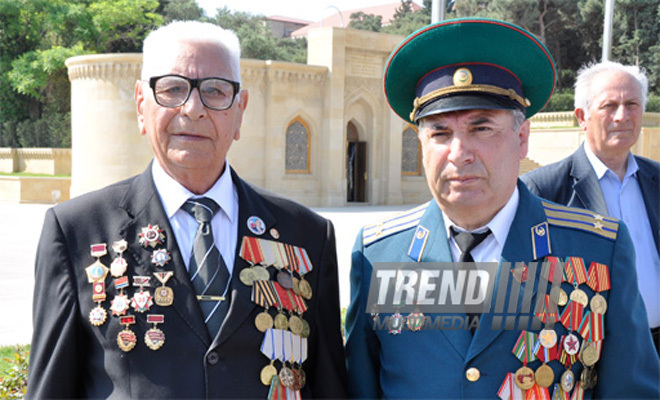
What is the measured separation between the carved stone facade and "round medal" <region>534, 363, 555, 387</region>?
19.5 m

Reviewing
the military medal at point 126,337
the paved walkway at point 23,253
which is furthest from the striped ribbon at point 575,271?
the paved walkway at point 23,253

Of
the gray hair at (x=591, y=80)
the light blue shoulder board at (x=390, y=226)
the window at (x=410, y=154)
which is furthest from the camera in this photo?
the window at (x=410, y=154)

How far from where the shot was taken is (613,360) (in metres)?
2.15

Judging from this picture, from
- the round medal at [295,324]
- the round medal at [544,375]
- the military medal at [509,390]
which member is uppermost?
the round medal at [295,324]

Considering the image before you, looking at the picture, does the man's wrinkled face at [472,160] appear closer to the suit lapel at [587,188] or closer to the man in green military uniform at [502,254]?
the man in green military uniform at [502,254]

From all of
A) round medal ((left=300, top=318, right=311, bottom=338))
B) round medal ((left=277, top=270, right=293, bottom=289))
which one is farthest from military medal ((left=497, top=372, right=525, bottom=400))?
round medal ((left=277, top=270, right=293, bottom=289))

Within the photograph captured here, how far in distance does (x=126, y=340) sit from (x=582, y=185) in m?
2.66

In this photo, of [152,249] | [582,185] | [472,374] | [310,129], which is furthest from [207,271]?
[310,129]

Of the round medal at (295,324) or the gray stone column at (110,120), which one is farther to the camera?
the gray stone column at (110,120)

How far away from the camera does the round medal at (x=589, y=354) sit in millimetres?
2178

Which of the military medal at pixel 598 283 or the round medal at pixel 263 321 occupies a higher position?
the military medal at pixel 598 283

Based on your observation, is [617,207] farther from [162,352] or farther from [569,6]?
[569,6]

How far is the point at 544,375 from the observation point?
2.15 m

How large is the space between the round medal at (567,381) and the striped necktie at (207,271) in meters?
1.16
